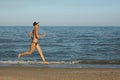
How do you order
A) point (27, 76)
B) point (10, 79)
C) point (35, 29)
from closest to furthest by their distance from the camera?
point (10, 79) → point (27, 76) → point (35, 29)

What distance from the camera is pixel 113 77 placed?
1205 centimetres

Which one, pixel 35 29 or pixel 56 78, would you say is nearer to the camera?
pixel 56 78

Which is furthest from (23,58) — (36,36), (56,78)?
(56,78)

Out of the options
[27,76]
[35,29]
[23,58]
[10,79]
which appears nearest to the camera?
[10,79]

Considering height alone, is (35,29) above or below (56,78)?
above

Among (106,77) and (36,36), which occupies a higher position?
(36,36)

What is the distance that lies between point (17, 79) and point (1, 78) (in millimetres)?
561

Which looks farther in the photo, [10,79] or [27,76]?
[27,76]

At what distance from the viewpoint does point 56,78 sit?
11805 millimetres

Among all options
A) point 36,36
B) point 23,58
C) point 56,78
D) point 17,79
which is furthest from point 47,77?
point 23,58

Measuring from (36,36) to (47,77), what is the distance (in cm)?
197

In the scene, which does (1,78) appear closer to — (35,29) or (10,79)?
(10,79)

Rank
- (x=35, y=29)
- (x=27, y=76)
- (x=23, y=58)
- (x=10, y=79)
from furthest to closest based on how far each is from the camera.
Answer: (x=23, y=58) → (x=35, y=29) → (x=27, y=76) → (x=10, y=79)

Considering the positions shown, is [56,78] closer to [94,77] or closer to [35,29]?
[94,77]
